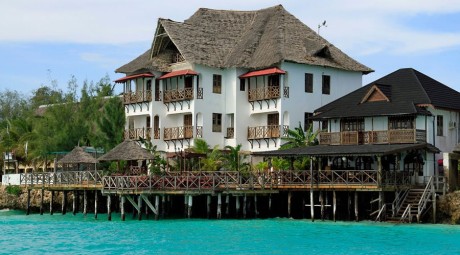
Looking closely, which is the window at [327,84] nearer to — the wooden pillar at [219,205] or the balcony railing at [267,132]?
the balcony railing at [267,132]

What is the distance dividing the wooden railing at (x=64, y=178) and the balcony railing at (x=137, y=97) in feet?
28.4

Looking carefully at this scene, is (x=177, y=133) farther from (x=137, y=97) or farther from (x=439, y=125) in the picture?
(x=439, y=125)

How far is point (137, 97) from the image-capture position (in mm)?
69062

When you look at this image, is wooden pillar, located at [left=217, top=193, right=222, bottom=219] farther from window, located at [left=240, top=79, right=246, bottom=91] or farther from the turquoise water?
window, located at [left=240, top=79, right=246, bottom=91]

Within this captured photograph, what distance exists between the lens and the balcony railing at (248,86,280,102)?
208 feet

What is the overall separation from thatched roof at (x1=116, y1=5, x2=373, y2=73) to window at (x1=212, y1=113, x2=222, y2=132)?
3.50 m

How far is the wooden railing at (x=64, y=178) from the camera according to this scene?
6050 cm

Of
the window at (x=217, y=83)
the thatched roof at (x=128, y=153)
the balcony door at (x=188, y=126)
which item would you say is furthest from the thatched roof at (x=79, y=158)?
the window at (x=217, y=83)

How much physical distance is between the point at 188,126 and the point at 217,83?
12.4 ft

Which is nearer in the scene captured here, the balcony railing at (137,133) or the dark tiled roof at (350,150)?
the dark tiled roof at (350,150)

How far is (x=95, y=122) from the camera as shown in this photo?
71.6m

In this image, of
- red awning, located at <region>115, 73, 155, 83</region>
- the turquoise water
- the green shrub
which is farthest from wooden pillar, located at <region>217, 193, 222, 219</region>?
the green shrub

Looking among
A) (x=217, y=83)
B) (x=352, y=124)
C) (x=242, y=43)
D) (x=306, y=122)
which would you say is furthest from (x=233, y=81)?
(x=352, y=124)

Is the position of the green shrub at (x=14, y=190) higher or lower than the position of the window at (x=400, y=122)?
lower
